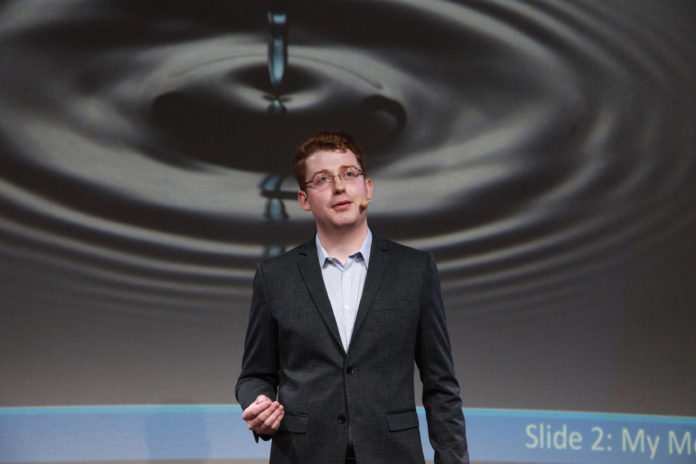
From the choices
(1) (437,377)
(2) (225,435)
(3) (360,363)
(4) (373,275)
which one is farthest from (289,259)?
(2) (225,435)

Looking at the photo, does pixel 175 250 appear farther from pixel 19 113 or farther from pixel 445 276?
pixel 445 276

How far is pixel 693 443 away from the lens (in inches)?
106

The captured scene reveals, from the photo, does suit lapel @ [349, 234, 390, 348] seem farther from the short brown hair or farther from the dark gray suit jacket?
the short brown hair

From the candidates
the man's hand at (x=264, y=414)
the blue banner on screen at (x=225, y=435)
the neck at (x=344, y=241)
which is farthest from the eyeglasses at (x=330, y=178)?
the blue banner on screen at (x=225, y=435)

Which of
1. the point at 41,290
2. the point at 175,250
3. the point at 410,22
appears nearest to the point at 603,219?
the point at 410,22

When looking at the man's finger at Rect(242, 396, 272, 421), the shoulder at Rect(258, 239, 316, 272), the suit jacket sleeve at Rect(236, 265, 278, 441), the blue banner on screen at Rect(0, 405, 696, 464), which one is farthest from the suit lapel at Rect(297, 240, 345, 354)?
the blue banner on screen at Rect(0, 405, 696, 464)

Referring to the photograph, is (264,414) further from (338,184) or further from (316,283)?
(338,184)

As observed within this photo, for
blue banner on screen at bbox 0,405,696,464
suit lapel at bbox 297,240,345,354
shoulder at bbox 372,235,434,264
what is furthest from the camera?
blue banner on screen at bbox 0,405,696,464

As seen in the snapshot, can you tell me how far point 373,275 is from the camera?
5.46 feet

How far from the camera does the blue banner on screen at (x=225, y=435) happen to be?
2713 millimetres

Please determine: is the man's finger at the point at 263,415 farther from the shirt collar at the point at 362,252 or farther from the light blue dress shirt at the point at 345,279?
the shirt collar at the point at 362,252

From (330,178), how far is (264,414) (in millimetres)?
594

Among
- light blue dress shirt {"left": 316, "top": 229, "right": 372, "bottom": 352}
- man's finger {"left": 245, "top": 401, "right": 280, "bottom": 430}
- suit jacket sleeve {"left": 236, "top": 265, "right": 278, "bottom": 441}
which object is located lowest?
man's finger {"left": 245, "top": 401, "right": 280, "bottom": 430}

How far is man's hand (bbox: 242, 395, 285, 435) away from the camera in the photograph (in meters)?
1.49
